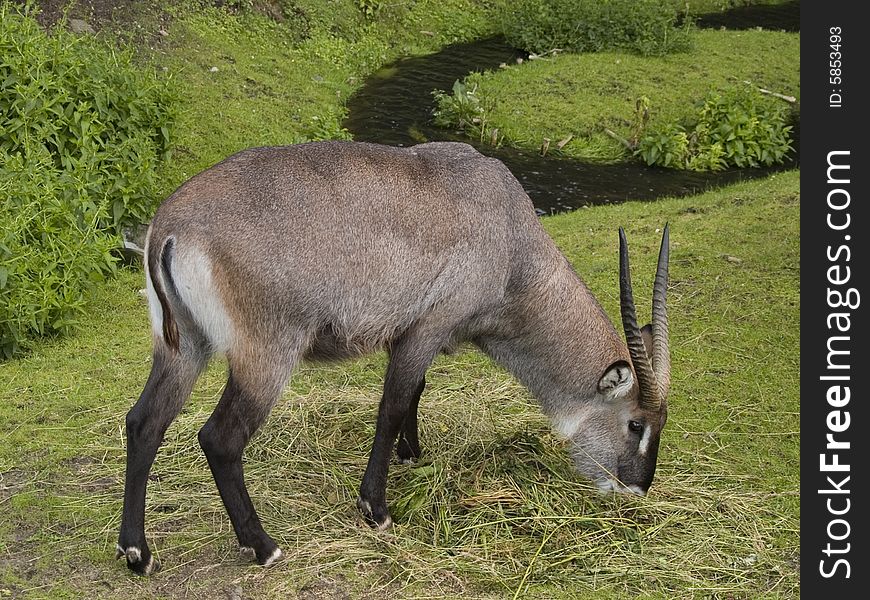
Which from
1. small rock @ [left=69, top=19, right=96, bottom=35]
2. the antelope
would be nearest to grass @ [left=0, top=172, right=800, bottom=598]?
the antelope

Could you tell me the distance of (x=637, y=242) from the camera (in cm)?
876

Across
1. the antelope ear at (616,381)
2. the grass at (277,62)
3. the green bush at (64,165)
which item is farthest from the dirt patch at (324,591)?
the grass at (277,62)

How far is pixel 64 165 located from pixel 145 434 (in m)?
3.49

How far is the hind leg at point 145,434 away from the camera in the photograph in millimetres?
4570

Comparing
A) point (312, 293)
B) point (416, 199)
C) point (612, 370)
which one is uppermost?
point (416, 199)

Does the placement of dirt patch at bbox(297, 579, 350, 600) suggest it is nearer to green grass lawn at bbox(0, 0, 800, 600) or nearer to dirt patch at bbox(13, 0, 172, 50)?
green grass lawn at bbox(0, 0, 800, 600)

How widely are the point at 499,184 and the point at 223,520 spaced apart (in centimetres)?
202

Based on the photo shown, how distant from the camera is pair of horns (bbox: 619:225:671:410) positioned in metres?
4.73

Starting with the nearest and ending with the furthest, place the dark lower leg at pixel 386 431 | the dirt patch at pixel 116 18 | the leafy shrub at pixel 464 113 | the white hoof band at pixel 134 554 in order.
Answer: the white hoof band at pixel 134 554, the dark lower leg at pixel 386 431, the dirt patch at pixel 116 18, the leafy shrub at pixel 464 113

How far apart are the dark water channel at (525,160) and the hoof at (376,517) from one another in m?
5.62

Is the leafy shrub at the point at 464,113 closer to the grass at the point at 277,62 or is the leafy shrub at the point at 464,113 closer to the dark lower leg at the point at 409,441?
the grass at the point at 277,62

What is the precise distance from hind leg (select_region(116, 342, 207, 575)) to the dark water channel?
6039 millimetres

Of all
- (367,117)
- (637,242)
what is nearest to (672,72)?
(367,117)

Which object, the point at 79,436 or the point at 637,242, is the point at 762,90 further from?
the point at 79,436
